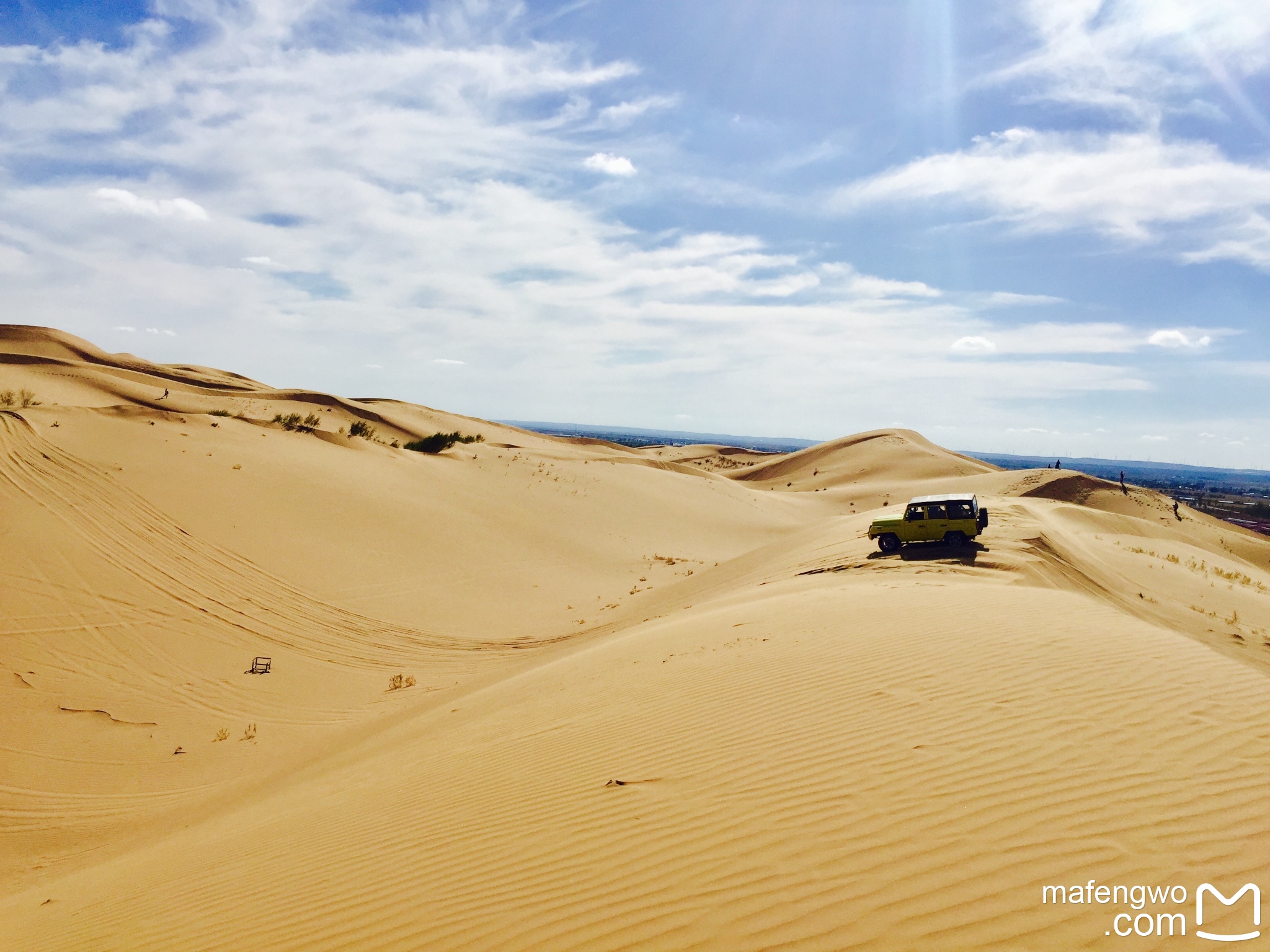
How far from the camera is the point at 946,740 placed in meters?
4.70

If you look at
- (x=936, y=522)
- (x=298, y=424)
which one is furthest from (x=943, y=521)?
(x=298, y=424)

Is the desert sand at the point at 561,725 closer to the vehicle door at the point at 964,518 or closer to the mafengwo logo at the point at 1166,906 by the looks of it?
the mafengwo logo at the point at 1166,906

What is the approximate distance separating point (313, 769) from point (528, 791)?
13.9 ft

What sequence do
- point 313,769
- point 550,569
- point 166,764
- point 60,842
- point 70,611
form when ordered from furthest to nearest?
point 550,569, point 70,611, point 166,764, point 313,769, point 60,842

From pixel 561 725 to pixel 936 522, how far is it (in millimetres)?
9501

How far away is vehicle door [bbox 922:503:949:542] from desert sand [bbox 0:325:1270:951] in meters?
0.44

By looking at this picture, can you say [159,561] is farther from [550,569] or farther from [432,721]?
[550,569]

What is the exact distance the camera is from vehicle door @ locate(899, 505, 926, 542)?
44.7 feet

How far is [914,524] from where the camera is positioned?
13.7 m

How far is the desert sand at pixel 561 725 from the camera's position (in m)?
3.46

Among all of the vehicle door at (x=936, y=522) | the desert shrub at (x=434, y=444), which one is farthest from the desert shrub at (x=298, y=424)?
the vehicle door at (x=936, y=522)

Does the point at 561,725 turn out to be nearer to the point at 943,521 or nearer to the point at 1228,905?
the point at 1228,905

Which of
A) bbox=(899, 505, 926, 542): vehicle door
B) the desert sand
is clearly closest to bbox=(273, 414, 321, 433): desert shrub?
the desert sand

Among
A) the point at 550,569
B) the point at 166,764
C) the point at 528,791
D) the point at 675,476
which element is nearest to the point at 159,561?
the point at 166,764
